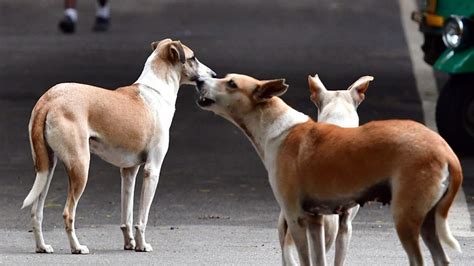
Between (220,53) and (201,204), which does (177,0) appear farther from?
(201,204)

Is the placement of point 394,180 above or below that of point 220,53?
above

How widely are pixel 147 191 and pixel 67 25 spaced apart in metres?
14.7

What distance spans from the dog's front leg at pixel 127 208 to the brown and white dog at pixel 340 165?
1.69 metres

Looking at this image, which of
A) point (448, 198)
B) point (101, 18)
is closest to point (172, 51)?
point (448, 198)

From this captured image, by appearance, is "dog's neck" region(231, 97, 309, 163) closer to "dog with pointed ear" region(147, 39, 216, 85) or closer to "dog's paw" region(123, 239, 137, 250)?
"dog's paw" region(123, 239, 137, 250)

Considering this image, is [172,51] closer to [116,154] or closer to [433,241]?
[116,154]

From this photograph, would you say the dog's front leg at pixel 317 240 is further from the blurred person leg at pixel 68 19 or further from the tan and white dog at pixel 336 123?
the blurred person leg at pixel 68 19

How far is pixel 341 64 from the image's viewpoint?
837 inches

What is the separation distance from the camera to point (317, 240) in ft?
28.0

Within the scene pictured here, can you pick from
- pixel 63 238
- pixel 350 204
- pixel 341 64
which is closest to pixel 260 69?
pixel 341 64

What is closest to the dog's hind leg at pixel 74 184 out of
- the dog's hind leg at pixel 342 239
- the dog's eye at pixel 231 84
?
the dog's eye at pixel 231 84

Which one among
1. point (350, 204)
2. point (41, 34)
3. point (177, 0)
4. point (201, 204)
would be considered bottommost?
point (177, 0)

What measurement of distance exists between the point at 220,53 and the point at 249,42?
1650 mm

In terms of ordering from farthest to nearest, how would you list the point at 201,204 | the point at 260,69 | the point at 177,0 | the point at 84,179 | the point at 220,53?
the point at 177,0 < the point at 220,53 < the point at 260,69 < the point at 201,204 < the point at 84,179
